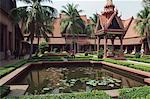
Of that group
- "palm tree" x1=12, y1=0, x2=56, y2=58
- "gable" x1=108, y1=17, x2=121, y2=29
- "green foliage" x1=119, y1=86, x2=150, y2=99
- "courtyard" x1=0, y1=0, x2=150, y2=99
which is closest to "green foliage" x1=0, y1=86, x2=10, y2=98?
"courtyard" x1=0, y1=0, x2=150, y2=99

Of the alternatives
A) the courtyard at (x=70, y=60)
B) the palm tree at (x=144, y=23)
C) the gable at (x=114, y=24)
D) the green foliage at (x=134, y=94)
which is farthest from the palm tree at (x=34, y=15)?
the green foliage at (x=134, y=94)

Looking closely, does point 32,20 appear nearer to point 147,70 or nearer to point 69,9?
point 69,9

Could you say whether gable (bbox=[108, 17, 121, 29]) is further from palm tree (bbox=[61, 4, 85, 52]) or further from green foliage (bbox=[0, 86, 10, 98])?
green foliage (bbox=[0, 86, 10, 98])

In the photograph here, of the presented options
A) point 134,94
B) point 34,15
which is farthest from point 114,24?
point 134,94

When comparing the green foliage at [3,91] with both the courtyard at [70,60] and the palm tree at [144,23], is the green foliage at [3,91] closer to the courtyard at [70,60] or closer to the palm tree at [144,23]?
the courtyard at [70,60]

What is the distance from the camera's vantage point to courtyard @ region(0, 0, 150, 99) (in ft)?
33.0

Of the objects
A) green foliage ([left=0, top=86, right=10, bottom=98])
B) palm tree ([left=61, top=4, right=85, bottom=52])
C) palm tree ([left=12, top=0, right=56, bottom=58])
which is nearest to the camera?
green foliage ([left=0, top=86, right=10, bottom=98])

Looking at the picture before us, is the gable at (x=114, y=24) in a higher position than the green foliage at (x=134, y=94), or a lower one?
higher

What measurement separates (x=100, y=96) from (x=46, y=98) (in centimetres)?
163

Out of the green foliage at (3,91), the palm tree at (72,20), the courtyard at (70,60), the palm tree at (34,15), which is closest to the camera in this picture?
the green foliage at (3,91)

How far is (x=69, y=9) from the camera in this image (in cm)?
3819

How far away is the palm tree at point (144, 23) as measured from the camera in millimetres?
33862

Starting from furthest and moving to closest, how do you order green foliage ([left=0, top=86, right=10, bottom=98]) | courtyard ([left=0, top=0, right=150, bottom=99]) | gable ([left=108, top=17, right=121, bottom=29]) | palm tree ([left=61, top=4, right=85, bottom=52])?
palm tree ([left=61, top=4, right=85, bottom=52]) → gable ([left=108, top=17, right=121, bottom=29]) → courtyard ([left=0, top=0, right=150, bottom=99]) → green foliage ([left=0, top=86, right=10, bottom=98])

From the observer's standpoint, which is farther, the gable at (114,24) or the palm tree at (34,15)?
the gable at (114,24)
